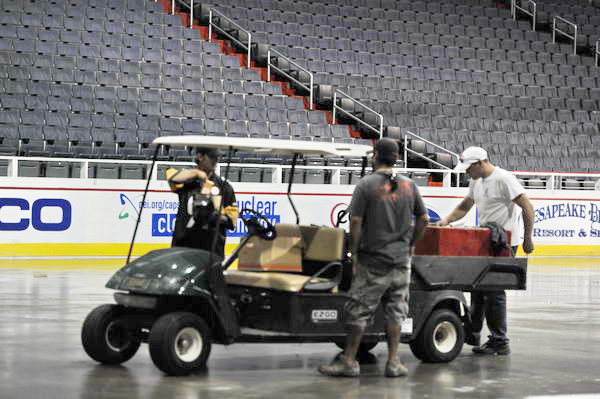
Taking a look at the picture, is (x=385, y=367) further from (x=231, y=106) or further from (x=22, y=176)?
(x=231, y=106)

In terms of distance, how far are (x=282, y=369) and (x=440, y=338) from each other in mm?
1566

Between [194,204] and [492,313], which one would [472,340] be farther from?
[194,204]

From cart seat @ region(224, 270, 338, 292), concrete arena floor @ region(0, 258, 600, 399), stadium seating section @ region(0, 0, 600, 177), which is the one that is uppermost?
stadium seating section @ region(0, 0, 600, 177)

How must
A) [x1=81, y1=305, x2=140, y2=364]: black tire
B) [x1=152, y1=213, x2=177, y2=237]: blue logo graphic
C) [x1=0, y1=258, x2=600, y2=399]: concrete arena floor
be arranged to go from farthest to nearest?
[x1=152, y1=213, x2=177, y2=237]: blue logo graphic < [x1=81, y1=305, x2=140, y2=364]: black tire < [x1=0, y1=258, x2=600, y2=399]: concrete arena floor

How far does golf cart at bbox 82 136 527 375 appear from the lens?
9430mm

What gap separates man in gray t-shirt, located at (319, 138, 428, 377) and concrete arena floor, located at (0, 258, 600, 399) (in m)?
0.38

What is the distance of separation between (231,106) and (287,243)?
765 inches

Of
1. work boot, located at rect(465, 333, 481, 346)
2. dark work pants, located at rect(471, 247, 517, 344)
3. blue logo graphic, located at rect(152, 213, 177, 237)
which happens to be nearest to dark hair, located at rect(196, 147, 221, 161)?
dark work pants, located at rect(471, 247, 517, 344)

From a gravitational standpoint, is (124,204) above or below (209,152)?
below

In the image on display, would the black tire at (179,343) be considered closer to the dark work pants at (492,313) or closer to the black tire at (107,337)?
the black tire at (107,337)

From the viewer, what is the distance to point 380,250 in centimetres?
938

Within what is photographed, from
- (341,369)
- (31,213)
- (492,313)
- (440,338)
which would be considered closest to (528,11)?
(31,213)

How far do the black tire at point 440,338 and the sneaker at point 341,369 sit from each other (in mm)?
1071

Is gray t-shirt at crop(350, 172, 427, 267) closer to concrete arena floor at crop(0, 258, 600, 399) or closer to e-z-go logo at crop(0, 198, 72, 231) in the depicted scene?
concrete arena floor at crop(0, 258, 600, 399)
